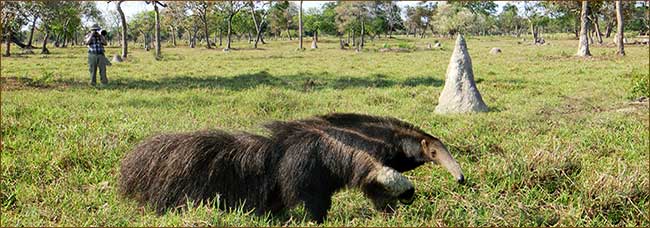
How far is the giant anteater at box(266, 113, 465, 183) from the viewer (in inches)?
118

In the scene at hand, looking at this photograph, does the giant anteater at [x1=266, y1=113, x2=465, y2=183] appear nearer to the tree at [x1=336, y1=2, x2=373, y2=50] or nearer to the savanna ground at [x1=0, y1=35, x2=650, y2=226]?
the savanna ground at [x1=0, y1=35, x2=650, y2=226]

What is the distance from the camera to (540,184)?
3.91 m

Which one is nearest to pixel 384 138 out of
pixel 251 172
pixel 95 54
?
pixel 251 172

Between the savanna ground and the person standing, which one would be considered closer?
the savanna ground

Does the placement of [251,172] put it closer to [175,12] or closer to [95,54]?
[95,54]

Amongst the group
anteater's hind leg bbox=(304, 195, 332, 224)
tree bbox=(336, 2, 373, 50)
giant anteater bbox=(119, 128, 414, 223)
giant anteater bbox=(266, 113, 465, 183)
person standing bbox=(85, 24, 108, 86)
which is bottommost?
anteater's hind leg bbox=(304, 195, 332, 224)

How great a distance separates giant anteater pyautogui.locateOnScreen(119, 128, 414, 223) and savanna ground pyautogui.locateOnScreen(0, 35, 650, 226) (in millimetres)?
131

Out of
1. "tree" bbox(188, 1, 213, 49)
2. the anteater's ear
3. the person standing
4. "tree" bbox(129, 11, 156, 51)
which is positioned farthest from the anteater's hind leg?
"tree" bbox(129, 11, 156, 51)

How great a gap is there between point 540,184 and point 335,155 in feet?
6.40

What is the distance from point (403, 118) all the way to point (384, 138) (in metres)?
4.17

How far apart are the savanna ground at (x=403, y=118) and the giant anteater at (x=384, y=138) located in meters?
0.36

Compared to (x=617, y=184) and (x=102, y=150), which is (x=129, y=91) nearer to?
(x=102, y=150)

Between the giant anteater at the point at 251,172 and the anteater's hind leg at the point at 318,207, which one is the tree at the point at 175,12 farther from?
the anteater's hind leg at the point at 318,207

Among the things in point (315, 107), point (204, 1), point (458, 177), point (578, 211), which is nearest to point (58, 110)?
point (315, 107)
